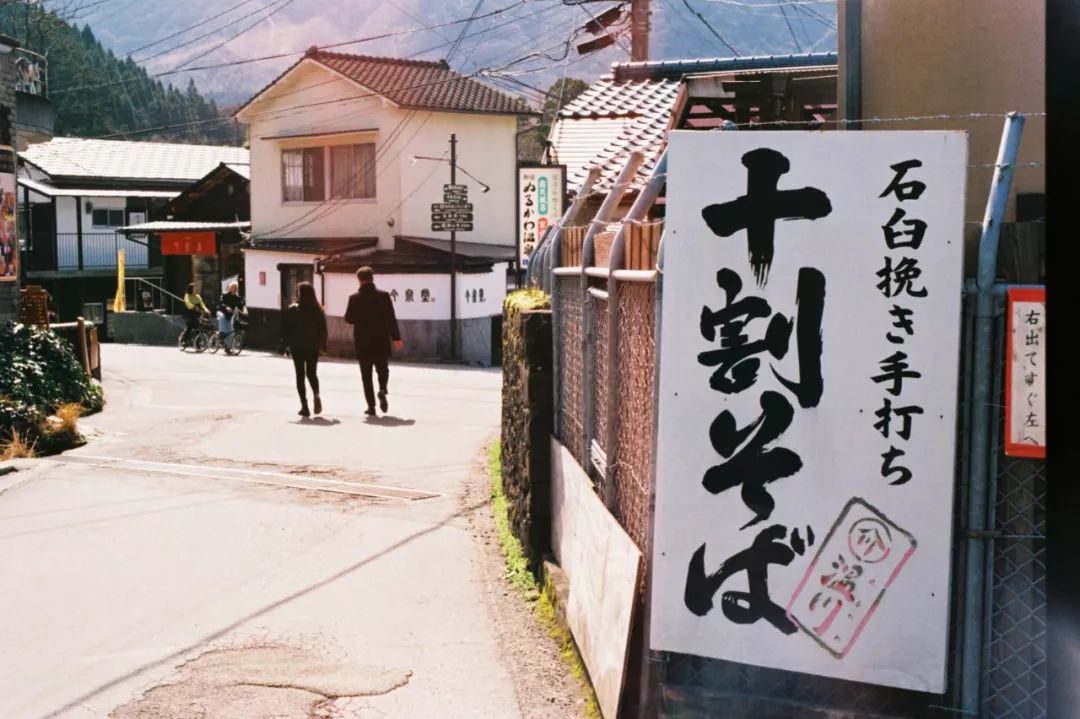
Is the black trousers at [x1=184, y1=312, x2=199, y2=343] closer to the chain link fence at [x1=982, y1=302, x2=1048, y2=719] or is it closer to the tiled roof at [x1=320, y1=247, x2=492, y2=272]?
the tiled roof at [x1=320, y1=247, x2=492, y2=272]

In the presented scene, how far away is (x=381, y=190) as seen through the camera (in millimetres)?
35781

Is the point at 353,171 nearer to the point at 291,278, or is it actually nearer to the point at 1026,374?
the point at 291,278

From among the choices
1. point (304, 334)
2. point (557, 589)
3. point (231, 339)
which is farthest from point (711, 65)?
point (231, 339)

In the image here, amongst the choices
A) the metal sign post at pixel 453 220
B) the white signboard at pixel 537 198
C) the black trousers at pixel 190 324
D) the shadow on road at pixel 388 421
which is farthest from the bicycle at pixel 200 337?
the shadow on road at pixel 388 421

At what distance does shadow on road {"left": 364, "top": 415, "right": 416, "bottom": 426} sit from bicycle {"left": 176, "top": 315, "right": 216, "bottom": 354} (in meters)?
19.4

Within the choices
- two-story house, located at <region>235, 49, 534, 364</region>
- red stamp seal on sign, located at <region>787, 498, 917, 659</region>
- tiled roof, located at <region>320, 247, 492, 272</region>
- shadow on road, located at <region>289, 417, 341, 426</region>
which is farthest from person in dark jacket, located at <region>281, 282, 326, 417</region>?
two-story house, located at <region>235, 49, 534, 364</region>

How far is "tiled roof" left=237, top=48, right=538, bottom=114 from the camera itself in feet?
116

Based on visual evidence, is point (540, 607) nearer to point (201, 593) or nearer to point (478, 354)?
point (201, 593)

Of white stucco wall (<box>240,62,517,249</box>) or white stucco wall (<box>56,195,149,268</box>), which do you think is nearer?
white stucco wall (<box>240,62,517,249</box>)

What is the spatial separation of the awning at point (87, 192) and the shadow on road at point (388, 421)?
2797 centimetres

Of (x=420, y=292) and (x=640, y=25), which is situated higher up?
(x=640, y=25)

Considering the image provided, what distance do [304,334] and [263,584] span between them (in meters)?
8.04

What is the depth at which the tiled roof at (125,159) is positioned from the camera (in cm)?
4512

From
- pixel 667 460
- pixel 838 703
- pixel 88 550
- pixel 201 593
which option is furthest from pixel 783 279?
pixel 88 550
